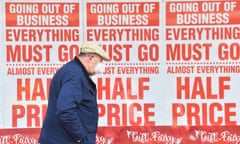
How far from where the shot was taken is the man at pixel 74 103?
3963 mm

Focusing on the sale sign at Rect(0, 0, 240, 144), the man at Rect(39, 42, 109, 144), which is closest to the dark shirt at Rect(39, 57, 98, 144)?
the man at Rect(39, 42, 109, 144)

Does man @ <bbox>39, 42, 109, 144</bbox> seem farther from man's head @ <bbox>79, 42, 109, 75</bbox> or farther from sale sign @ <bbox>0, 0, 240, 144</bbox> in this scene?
sale sign @ <bbox>0, 0, 240, 144</bbox>

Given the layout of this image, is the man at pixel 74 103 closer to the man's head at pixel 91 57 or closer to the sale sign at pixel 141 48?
the man's head at pixel 91 57

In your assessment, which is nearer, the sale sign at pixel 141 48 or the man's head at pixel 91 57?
the man's head at pixel 91 57

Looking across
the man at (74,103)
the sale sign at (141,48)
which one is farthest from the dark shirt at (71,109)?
the sale sign at (141,48)

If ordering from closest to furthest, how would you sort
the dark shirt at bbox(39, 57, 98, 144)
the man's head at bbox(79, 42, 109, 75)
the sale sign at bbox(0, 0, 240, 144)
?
1. the dark shirt at bbox(39, 57, 98, 144)
2. the man's head at bbox(79, 42, 109, 75)
3. the sale sign at bbox(0, 0, 240, 144)

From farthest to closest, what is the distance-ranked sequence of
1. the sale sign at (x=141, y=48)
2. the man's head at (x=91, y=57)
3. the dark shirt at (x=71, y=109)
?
the sale sign at (x=141, y=48), the man's head at (x=91, y=57), the dark shirt at (x=71, y=109)

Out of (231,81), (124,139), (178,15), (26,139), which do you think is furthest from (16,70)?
(231,81)

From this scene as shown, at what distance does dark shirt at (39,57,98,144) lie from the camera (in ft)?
13.0

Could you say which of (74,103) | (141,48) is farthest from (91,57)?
(141,48)

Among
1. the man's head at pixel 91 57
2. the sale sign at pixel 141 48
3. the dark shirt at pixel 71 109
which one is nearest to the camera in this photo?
the dark shirt at pixel 71 109

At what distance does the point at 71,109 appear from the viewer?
395cm

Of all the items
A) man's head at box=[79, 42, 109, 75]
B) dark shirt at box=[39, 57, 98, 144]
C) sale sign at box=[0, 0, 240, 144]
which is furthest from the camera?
sale sign at box=[0, 0, 240, 144]

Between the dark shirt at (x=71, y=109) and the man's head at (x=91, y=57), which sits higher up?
the man's head at (x=91, y=57)
